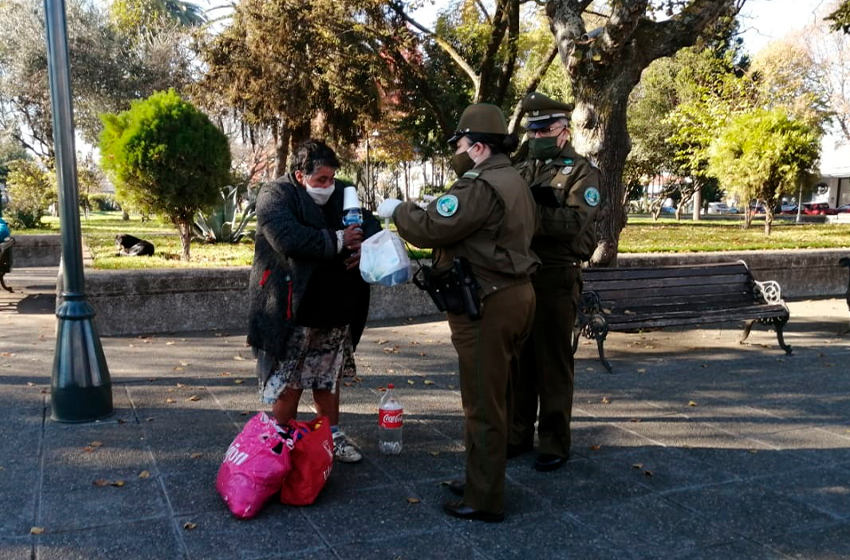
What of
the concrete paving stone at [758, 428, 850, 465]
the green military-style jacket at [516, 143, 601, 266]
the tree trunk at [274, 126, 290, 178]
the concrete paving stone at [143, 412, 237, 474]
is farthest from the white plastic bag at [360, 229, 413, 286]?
the tree trunk at [274, 126, 290, 178]

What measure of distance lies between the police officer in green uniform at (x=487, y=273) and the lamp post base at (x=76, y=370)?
2.63m

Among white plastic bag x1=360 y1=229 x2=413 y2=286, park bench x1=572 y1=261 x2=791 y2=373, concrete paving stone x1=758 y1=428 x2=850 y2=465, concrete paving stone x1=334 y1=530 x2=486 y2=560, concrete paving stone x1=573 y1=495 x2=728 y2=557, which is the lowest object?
concrete paving stone x1=758 y1=428 x2=850 y2=465

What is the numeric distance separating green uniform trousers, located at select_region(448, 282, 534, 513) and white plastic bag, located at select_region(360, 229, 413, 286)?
0.33 metres

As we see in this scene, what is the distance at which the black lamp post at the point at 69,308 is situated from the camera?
A: 476 cm

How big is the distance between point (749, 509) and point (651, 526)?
1.99ft

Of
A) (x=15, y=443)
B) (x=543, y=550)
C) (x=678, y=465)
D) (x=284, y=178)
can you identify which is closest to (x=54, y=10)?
(x=284, y=178)

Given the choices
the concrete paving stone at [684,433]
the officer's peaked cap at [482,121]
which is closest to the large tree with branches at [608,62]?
the concrete paving stone at [684,433]

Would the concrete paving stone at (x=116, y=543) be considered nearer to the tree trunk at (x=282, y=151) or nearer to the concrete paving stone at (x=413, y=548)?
the concrete paving stone at (x=413, y=548)

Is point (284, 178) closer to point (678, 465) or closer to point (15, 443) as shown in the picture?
point (15, 443)

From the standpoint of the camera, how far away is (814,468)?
171 inches

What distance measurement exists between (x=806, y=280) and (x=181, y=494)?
10.9 meters

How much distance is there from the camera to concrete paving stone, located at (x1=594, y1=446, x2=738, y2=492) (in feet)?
13.4

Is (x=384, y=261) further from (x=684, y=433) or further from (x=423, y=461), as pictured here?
(x=684, y=433)

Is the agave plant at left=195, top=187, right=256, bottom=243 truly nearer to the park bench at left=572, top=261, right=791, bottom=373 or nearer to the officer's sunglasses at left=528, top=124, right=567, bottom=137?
the park bench at left=572, top=261, right=791, bottom=373
